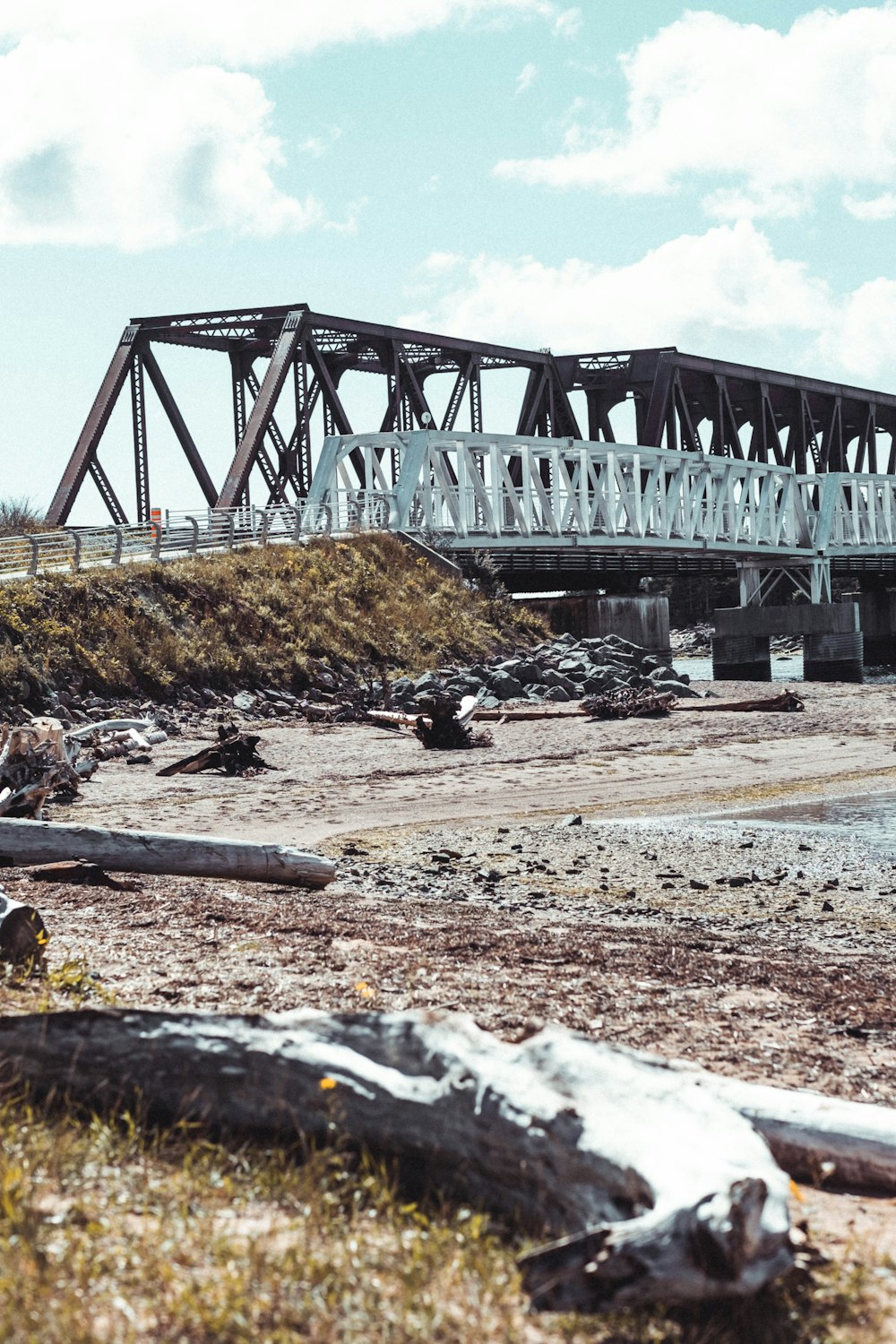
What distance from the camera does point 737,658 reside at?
49125 mm

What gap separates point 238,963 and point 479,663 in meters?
26.9

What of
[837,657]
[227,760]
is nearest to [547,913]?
[227,760]

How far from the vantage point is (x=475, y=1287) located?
10.9 ft

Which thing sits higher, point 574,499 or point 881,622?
point 574,499

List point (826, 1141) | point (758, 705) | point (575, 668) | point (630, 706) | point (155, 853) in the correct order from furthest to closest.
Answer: point (575, 668) → point (758, 705) → point (630, 706) → point (155, 853) → point (826, 1141)

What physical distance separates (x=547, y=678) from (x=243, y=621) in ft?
23.2

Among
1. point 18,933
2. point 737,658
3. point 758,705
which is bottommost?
point 758,705

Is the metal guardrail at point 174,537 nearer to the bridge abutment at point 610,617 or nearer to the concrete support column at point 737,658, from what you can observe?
the bridge abutment at point 610,617

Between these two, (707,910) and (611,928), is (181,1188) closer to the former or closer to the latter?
(611,928)

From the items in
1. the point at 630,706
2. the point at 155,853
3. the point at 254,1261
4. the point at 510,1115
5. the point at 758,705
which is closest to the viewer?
the point at 254,1261

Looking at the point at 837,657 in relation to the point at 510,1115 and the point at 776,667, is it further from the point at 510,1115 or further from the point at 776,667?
the point at 510,1115

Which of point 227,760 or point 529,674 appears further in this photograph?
point 529,674

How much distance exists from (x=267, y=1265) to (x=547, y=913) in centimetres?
611

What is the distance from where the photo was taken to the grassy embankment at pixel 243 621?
25.3m
